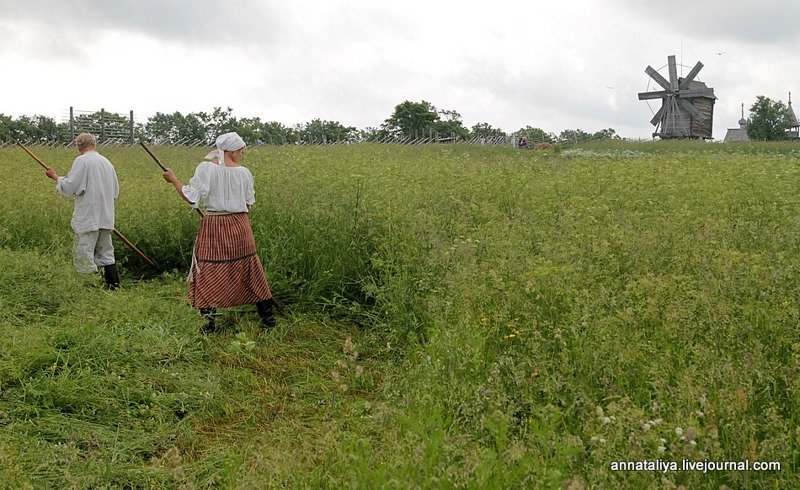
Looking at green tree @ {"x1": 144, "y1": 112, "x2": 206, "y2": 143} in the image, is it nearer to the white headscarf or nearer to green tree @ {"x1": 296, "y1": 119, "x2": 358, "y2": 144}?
green tree @ {"x1": 296, "y1": 119, "x2": 358, "y2": 144}

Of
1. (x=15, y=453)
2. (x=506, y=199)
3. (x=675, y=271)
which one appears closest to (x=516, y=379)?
(x=675, y=271)

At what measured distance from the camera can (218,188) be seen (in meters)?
6.47

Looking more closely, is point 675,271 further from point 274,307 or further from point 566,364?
point 274,307

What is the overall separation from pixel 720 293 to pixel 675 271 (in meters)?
0.84

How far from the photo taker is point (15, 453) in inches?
154

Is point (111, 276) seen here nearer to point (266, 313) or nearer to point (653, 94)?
point (266, 313)

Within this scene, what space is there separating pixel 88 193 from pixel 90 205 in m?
0.13

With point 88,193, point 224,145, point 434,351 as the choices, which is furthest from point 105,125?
point 434,351

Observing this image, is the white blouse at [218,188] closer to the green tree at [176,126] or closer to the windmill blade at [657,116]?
the windmill blade at [657,116]

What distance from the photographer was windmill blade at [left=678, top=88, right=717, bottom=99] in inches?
1528

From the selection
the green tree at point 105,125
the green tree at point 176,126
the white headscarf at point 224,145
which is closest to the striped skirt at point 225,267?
the white headscarf at point 224,145

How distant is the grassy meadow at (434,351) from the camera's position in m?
3.04

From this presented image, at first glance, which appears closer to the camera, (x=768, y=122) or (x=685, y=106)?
(x=685, y=106)

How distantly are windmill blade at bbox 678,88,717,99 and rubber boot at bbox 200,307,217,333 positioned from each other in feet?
121
